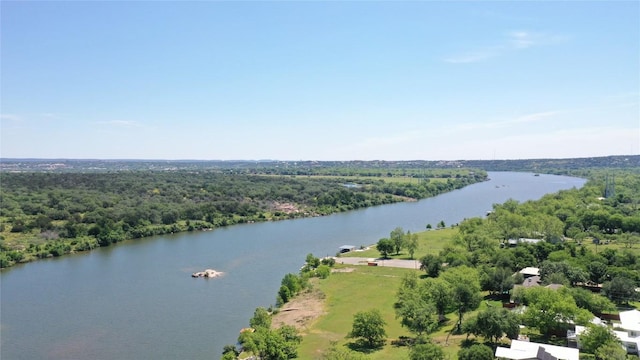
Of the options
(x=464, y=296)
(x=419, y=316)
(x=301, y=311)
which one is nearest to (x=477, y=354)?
(x=419, y=316)

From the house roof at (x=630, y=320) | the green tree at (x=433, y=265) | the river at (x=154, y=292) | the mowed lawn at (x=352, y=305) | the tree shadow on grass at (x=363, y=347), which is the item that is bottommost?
the river at (x=154, y=292)

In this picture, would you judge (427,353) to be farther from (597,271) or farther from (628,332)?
(597,271)

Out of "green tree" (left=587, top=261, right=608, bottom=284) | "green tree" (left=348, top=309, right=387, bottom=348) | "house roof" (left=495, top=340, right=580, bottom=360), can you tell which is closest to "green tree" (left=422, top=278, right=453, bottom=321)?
"green tree" (left=348, top=309, right=387, bottom=348)

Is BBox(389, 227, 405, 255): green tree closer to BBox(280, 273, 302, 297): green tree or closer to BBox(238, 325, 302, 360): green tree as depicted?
BBox(280, 273, 302, 297): green tree

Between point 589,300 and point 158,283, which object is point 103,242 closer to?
point 158,283

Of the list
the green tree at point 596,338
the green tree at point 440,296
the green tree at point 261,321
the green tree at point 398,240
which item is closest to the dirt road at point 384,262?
the green tree at point 398,240

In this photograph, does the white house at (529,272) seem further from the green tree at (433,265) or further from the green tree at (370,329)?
the green tree at (370,329)

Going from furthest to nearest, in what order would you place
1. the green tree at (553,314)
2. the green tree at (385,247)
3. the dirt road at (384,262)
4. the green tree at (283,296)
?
the green tree at (385,247) < the dirt road at (384,262) < the green tree at (283,296) < the green tree at (553,314)
